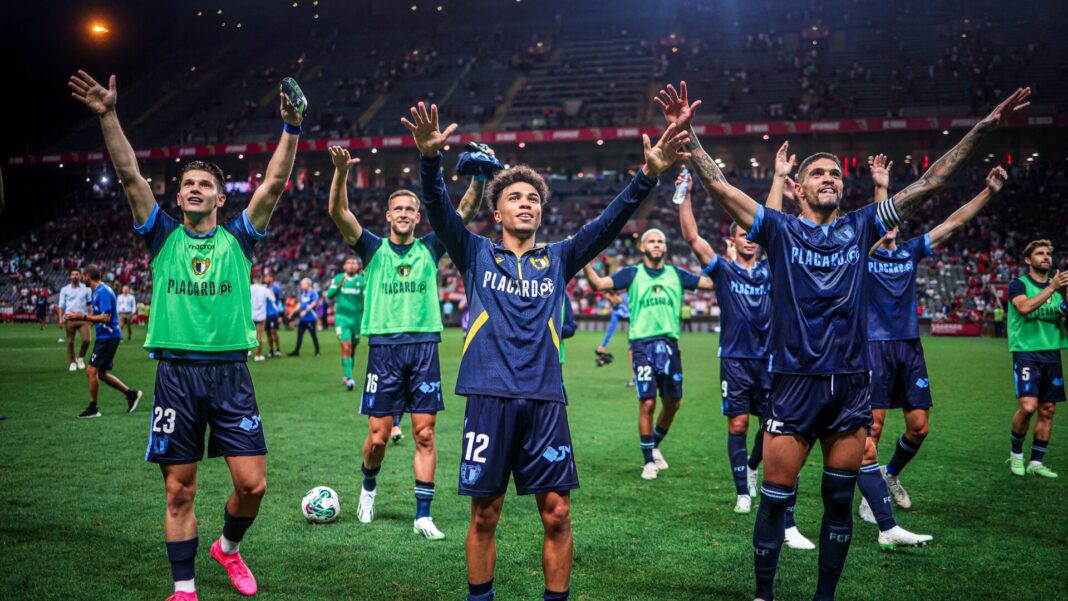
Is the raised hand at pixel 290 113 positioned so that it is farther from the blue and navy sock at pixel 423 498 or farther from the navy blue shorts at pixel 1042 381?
the navy blue shorts at pixel 1042 381

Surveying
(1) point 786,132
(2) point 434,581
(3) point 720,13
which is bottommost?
(2) point 434,581

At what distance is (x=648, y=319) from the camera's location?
25.6 ft

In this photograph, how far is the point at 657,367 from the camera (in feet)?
25.2

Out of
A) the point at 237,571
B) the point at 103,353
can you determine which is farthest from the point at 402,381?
→ the point at 103,353

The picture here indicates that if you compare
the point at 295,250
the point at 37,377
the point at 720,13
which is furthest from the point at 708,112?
the point at 37,377

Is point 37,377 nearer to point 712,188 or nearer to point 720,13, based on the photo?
point 712,188

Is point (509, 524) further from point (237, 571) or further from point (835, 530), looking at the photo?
point (835, 530)

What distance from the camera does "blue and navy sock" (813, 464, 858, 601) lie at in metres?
4.18

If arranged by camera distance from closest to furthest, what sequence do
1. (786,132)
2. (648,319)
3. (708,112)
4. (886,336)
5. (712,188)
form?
(712,188) → (886,336) → (648,319) → (786,132) → (708,112)

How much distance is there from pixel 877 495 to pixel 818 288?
2.09 meters

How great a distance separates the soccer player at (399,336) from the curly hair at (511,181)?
2087 millimetres

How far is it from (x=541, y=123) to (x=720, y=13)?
63.4 ft

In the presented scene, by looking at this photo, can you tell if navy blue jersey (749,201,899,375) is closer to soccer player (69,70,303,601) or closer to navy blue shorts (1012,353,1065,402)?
soccer player (69,70,303,601)

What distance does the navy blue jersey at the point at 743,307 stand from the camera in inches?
262
